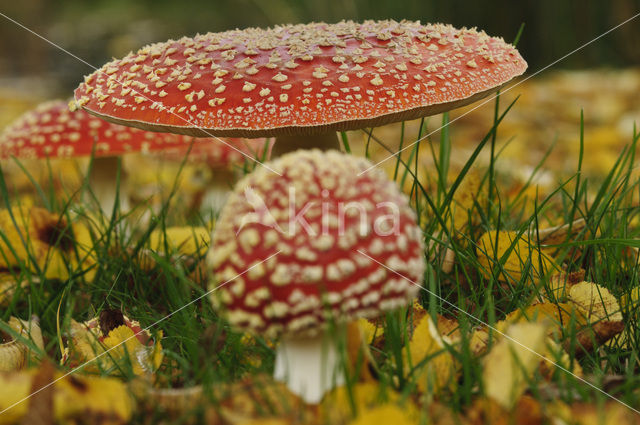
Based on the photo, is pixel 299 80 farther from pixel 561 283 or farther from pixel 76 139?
pixel 76 139

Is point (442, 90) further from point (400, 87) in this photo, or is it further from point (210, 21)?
point (210, 21)

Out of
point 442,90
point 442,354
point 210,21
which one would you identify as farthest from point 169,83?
point 210,21

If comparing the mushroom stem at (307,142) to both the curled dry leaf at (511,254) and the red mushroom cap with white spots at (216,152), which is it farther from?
Answer: the red mushroom cap with white spots at (216,152)

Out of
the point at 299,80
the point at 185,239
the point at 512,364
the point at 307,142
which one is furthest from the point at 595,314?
the point at 185,239

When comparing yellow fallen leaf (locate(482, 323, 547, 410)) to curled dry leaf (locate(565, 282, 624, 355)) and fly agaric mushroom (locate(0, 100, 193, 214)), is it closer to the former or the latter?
curled dry leaf (locate(565, 282, 624, 355))

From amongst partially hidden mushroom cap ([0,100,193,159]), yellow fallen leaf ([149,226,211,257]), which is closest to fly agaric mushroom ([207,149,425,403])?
yellow fallen leaf ([149,226,211,257])
